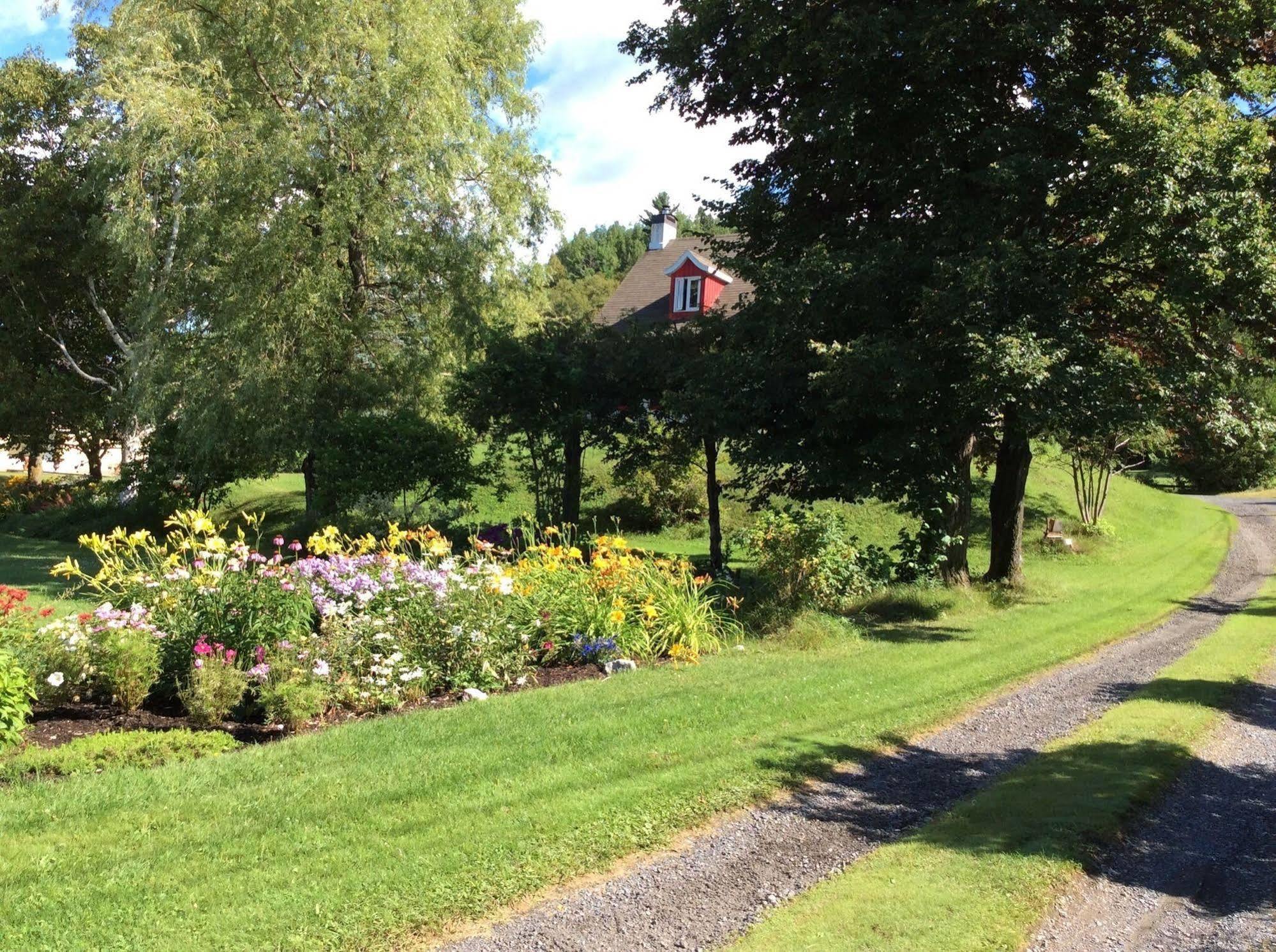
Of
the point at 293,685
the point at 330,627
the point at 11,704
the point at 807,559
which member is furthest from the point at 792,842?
the point at 807,559

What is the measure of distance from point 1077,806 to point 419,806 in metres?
3.72

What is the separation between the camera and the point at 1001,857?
14.3 ft

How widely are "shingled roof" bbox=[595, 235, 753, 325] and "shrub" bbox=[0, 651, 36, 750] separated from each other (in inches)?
1076

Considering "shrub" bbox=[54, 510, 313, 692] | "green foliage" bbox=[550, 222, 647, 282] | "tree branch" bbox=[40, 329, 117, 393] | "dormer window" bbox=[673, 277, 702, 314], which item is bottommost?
"shrub" bbox=[54, 510, 313, 692]

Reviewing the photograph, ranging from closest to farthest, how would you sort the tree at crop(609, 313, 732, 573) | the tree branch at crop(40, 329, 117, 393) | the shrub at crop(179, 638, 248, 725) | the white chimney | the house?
the shrub at crop(179, 638, 248, 725) → the tree at crop(609, 313, 732, 573) → the tree branch at crop(40, 329, 117, 393) → the house → the white chimney

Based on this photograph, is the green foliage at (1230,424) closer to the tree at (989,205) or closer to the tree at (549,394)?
the tree at (989,205)

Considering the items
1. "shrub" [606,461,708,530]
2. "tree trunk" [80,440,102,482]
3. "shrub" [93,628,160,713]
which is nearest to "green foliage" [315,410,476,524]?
"shrub" [606,461,708,530]

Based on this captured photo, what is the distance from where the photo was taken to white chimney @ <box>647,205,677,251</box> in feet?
126

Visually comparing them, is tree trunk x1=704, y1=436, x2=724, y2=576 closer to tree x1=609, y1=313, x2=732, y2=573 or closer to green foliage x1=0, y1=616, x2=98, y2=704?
tree x1=609, y1=313, x2=732, y2=573

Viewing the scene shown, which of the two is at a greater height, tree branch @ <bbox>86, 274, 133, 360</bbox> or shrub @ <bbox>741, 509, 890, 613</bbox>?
tree branch @ <bbox>86, 274, 133, 360</bbox>

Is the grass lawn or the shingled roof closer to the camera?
the grass lawn

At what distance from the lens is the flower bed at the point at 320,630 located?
578 centimetres

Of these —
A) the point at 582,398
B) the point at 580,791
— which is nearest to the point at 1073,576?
the point at 582,398

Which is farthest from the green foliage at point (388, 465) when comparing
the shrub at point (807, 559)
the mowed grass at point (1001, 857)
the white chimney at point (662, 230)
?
the white chimney at point (662, 230)
